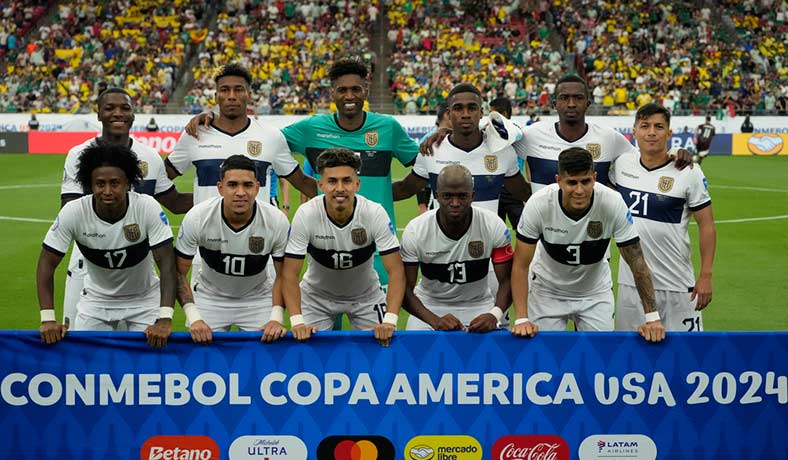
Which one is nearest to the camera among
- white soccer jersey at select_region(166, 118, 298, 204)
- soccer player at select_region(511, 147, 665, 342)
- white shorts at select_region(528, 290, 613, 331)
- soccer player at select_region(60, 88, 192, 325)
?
soccer player at select_region(511, 147, 665, 342)

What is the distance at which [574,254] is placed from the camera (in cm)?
620

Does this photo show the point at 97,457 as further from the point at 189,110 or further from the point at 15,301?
the point at 189,110

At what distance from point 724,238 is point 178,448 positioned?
469 inches

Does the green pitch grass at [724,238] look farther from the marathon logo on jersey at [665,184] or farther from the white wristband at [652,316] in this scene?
the white wristband at [652,316]

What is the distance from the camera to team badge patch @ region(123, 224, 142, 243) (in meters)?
5.90

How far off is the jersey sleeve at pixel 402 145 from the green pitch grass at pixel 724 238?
2521 mm

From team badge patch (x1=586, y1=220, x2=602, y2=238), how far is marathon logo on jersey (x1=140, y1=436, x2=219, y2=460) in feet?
9.64

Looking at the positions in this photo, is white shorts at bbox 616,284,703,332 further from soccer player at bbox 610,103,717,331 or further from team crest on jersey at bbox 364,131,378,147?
team crest on jersey at bbox 364,131,378,147

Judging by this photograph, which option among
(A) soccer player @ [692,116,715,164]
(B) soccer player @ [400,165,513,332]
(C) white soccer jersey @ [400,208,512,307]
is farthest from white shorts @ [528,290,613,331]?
(A) soccer player @ [692,116,715,164]

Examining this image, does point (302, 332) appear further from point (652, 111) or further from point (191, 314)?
point (652, 111)

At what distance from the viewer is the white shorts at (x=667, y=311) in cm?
686

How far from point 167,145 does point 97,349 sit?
2384 cm

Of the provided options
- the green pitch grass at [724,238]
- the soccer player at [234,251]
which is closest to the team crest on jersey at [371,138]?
the soccer player at [234,251]

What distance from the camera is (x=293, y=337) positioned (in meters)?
5.35
